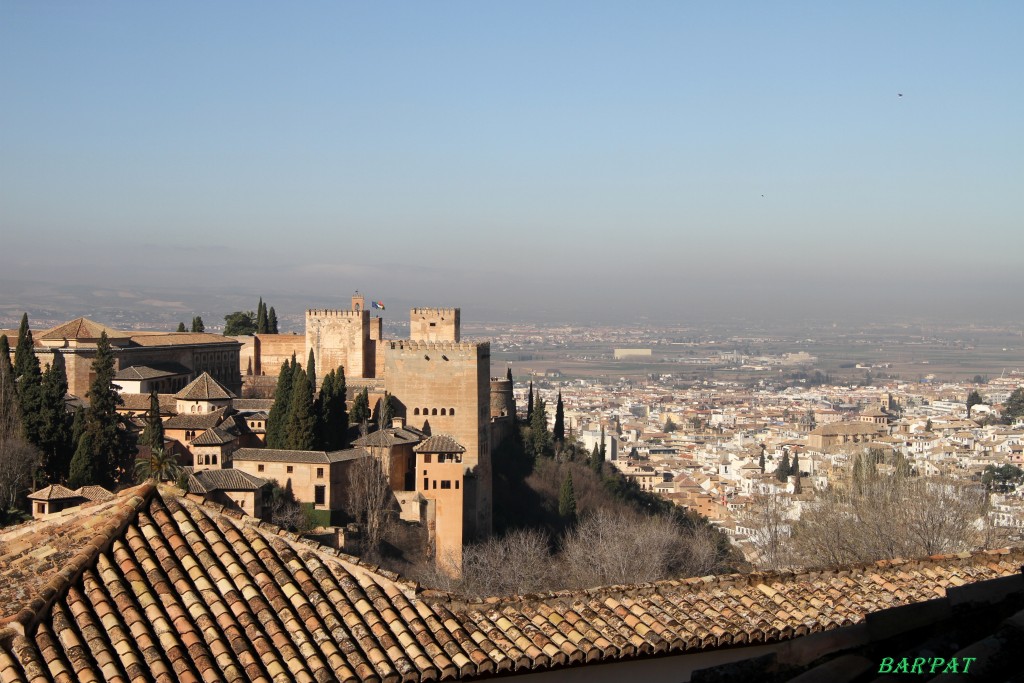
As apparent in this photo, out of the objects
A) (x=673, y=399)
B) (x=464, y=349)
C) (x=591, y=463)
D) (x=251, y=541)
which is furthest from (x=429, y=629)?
(x=673, y=399)

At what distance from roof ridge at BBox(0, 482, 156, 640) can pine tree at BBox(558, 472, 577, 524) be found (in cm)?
2732

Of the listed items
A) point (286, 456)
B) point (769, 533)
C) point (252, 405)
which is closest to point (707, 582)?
point (286, 456)

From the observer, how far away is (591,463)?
40.0 metres

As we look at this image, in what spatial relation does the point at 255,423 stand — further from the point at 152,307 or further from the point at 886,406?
the point at 152,307

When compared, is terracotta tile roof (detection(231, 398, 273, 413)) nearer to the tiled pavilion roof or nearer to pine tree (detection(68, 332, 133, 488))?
pine tree (detection(68, 332, 133, 488))

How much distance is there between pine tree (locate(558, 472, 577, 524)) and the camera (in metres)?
34.1

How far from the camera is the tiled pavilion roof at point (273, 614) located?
591 cm

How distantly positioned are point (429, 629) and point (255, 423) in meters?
26.0

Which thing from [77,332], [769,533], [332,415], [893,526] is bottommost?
[769,533]

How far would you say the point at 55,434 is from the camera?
2727cm

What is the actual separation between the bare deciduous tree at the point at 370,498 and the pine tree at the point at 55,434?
604 cm

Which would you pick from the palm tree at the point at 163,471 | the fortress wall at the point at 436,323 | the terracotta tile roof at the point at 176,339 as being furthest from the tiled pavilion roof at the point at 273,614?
the terracotta tile roof at the point at 176,339

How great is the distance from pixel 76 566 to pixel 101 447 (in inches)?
859

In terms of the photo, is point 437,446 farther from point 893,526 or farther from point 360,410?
point 893,526
